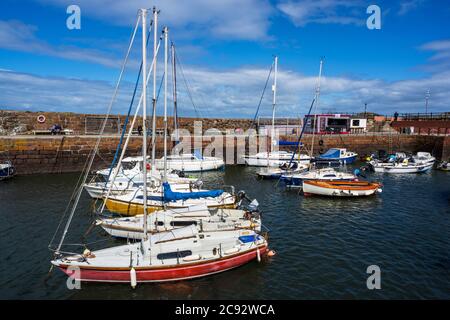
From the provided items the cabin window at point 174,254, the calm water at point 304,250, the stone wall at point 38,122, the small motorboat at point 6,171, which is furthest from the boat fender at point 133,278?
the stone wall at point 38,122

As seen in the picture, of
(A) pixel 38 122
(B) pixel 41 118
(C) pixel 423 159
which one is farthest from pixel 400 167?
(A) pixel 38 122

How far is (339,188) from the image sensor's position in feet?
88.1

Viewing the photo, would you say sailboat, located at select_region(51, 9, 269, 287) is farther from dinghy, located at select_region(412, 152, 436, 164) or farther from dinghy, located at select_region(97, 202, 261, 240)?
dinghy, located at select_region(412, 152, 436, 164)

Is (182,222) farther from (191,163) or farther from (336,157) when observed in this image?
(336,157)

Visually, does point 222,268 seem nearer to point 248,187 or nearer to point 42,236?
point 42,236

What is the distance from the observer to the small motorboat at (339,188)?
88.3 feet

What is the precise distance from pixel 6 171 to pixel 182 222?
2415cm

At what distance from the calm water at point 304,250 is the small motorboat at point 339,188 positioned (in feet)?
2.13

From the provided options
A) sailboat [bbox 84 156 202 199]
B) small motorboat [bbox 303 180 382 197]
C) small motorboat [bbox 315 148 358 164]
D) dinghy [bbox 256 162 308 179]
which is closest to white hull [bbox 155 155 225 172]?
dinghy [bbox 256 162 308 179]

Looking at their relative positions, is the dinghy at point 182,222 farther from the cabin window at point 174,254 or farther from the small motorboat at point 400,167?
the small motorboat at point 400,167

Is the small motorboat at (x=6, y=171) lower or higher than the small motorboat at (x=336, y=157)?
lower
